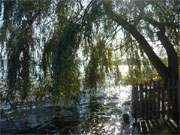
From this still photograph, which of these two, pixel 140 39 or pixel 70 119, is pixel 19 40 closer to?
pixel 140 39

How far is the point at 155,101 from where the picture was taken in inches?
386

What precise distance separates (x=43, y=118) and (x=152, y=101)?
4.58m

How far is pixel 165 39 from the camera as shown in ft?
33.5

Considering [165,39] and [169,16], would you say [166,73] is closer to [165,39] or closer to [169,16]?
[165,39]

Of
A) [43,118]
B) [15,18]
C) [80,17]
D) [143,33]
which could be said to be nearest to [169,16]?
[143,33]

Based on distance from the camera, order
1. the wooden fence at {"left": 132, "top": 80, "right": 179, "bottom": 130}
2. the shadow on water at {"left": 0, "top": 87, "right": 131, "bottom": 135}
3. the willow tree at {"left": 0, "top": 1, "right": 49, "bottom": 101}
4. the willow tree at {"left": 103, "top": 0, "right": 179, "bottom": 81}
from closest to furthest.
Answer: the willow tree at {"left": 0, "top": 1, "right": 49, "bottom": 101}, the willow tree at {"left": 103, "top": 0, "right": 179, "bottom": 81}, the wooden fence at {"left": 132, "top": 80, "right": 179, "bottom": 130}, the shadow on water at {"left": 0, "top": 87, "right": 131, "bottom": 135}

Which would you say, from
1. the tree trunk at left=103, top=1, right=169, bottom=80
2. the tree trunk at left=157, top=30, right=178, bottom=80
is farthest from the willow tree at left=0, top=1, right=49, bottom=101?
the tree trunk at left=157, top=30, right=178, bottom=80

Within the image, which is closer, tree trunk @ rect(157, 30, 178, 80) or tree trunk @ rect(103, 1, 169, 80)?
tree trunk @ rect(103, 1, 169, 80)

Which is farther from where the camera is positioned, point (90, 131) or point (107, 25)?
point (90, 131)

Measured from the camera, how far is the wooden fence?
364 inches

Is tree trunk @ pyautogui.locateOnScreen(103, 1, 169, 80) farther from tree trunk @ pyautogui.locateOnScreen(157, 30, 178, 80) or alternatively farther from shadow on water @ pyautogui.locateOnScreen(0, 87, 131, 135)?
shadow on water @ pyautogui.locateOnScreen(0, 87, 131, 135)

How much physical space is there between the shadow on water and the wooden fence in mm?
732

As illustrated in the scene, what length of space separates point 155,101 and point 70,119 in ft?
12.5

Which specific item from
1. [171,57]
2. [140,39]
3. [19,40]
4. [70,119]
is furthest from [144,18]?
[70,119]
